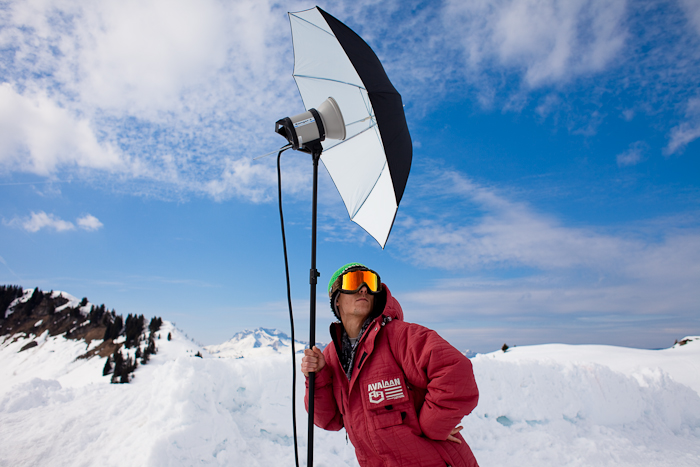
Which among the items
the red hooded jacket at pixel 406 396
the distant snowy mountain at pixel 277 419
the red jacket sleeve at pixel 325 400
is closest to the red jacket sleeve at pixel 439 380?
the red hooded jacket at pixel 406 396

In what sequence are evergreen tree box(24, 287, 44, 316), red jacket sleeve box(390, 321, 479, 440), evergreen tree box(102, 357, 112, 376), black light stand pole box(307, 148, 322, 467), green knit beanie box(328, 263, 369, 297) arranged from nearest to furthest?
red jacket sleeve box(390, 321, 479, 440) → black light stand pole box(307, 148, 322, 467) → green knit beanie box(328, 263, 369, 297) → evergreen tree box(102, 357, 112, 376) → evergreen tree box(24, 287, 44, 316)

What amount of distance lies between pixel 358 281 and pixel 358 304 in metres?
0.15

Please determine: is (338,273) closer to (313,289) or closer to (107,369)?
(313,289)

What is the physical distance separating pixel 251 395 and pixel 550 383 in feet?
19.5

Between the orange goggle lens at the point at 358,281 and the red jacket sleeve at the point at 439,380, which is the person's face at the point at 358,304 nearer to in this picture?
the orange goggle lens at the point at 358,281

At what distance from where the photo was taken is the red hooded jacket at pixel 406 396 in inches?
68.2

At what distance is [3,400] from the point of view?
6406 millimetres

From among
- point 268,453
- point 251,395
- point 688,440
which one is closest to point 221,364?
point 251,395

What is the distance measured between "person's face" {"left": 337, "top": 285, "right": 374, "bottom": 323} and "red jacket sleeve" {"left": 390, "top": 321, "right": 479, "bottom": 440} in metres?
0.41

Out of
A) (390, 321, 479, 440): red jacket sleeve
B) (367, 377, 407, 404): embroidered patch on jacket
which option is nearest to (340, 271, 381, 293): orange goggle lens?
(390, 321, 479, 440): red jacket sleeve

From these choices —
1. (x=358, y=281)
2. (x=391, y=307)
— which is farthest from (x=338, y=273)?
(x=391, y=307)

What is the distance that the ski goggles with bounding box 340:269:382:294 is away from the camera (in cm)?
227

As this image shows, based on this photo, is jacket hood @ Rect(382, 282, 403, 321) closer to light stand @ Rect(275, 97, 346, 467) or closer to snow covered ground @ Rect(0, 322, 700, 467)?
light stand @ Rect(275, 97, 346, 467)

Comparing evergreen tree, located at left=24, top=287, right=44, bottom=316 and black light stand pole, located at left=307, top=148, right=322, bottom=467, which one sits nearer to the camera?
black light stand pole, located at left=307, top=148, right=322, bottom=467
